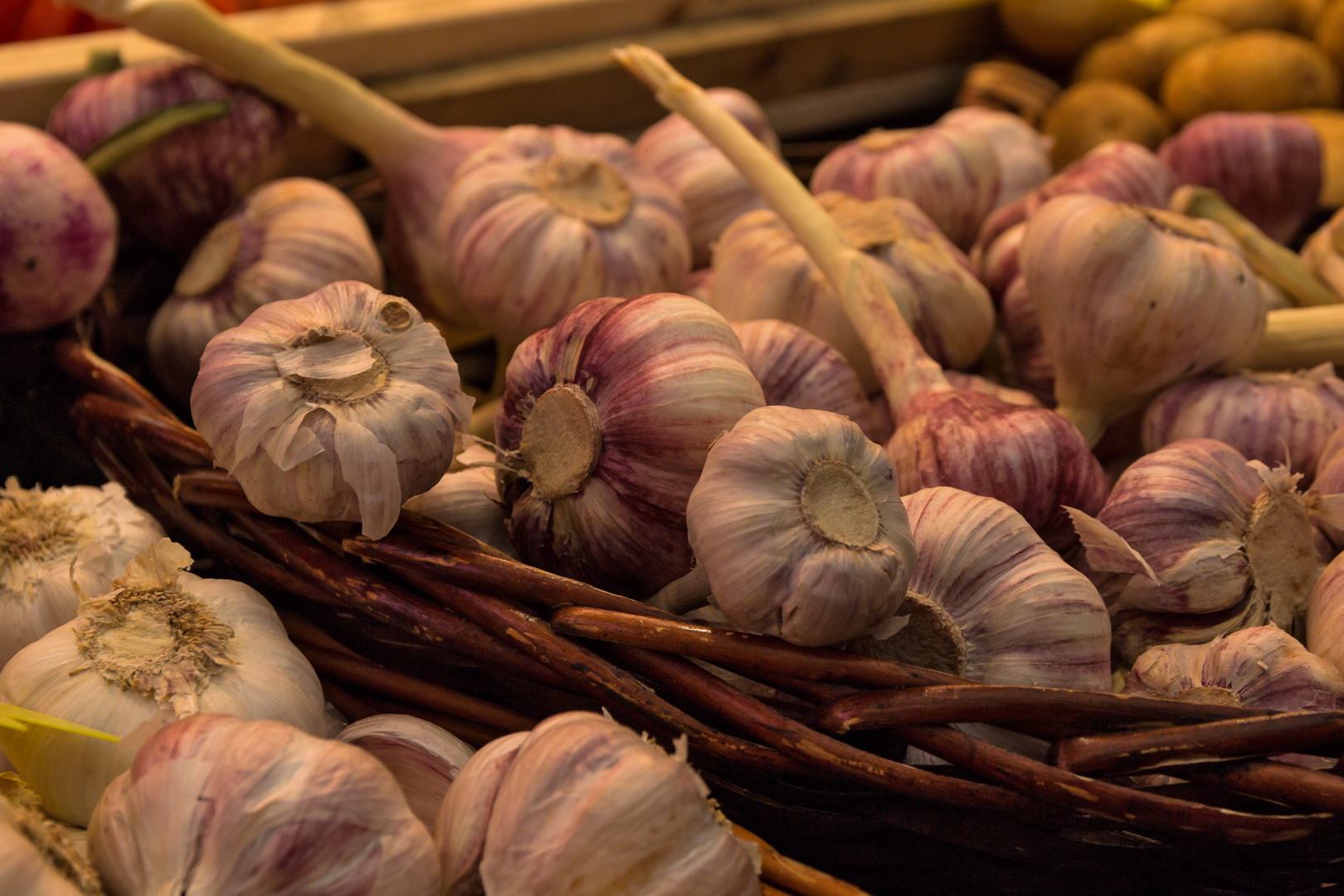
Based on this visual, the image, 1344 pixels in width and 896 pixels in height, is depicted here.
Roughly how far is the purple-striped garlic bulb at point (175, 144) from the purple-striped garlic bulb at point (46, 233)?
11cm

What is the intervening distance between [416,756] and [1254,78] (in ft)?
4.34

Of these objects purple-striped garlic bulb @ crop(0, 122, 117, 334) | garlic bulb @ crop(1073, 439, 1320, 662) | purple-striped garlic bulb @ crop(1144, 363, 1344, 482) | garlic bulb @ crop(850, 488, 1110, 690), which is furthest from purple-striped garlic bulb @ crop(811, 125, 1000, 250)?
purple-striped garlic bulb @ crop(0, 122, 117, 334)

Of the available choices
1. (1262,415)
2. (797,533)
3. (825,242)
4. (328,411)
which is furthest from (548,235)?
(1262,415)

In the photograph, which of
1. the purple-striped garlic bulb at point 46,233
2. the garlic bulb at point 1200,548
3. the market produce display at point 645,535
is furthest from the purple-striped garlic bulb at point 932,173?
the purple-striped garlic bulb at point 46,233

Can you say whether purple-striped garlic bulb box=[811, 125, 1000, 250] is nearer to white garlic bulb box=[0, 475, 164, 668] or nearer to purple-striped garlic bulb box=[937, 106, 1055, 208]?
purple-striped garlic bulb box=[937, 106, 1055, 208]

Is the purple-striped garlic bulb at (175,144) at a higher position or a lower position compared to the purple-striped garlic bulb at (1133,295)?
higher

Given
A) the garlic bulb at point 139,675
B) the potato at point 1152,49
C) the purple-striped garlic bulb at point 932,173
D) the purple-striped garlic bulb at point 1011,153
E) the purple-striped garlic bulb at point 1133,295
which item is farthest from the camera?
the potato at point 1152,49

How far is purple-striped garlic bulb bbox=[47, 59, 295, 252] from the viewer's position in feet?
3.16

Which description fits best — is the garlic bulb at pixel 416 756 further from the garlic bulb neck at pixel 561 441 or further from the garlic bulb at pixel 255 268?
the garlic bulb at pixel 255 268

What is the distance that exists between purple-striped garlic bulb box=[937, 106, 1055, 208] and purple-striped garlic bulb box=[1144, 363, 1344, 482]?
409 mm

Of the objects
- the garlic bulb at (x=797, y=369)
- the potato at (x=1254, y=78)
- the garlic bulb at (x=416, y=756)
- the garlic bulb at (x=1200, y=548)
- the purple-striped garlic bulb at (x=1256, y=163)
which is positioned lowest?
the garlic bulb at (x=416, y=756)

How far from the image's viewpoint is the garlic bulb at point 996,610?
0.57m

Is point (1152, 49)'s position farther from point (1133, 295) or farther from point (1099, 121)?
point (1133, 295)

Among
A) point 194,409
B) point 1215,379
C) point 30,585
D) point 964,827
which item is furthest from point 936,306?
point 30,585
